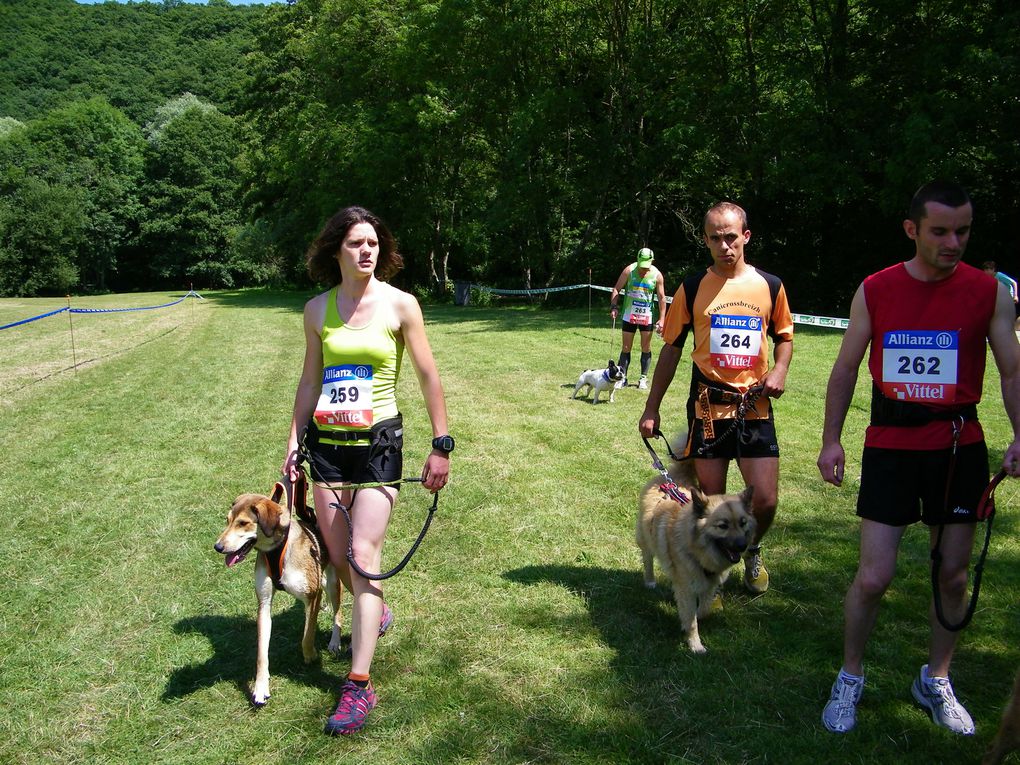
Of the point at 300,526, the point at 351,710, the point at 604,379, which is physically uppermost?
the point at 300,526

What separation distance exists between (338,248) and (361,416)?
76 centimetres

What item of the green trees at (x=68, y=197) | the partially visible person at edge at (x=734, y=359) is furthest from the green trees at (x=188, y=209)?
the partially visible person at edge at (x=734, y=359)

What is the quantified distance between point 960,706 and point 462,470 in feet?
14.8

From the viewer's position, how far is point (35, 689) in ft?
11.5

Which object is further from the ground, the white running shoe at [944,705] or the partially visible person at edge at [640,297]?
the partially visible person at edge at [640,297]

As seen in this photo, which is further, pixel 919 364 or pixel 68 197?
pixel 68 197

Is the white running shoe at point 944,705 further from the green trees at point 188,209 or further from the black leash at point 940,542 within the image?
the green trees at point 188,209

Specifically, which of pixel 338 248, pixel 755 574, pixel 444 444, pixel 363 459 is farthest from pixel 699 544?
pixel 338 248

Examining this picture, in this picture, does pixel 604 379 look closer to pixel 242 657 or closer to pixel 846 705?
pixel 242 657

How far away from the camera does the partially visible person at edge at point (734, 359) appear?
12.6 ft

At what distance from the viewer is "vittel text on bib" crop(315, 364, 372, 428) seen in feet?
10.5

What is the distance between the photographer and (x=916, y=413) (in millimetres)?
2887

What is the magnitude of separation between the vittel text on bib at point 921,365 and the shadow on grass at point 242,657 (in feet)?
9.27

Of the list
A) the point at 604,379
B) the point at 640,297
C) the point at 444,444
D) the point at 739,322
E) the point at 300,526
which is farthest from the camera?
the point at 640,297
